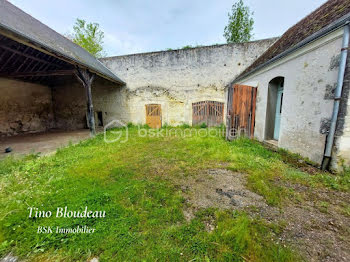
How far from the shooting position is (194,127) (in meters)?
8.41

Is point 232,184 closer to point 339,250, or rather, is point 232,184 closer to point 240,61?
point 339,250

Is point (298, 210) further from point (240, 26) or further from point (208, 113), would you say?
point (240, 26)

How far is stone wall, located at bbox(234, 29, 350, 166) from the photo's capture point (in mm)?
2572

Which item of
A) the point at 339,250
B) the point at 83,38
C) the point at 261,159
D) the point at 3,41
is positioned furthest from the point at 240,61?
the point at 83,38

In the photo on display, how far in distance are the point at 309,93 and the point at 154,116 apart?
747cm

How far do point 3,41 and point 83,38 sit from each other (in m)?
12.0

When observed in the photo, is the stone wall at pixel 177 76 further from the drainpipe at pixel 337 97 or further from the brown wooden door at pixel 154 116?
the drainpipe at pixel 337 97

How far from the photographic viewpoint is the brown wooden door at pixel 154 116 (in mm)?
8883

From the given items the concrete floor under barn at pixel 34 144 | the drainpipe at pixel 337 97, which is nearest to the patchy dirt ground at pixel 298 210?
the drainpipe at pixel 337 97

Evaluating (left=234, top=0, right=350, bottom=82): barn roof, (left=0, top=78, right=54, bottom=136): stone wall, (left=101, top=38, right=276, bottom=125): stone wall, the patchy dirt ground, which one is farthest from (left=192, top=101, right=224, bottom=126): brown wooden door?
(left=0, top=78, right=54, bottom=136): stone wall

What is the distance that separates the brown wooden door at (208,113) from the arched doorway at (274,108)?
3655 millimetres

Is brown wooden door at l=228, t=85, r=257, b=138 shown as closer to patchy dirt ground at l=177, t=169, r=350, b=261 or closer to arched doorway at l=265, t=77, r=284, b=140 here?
arched doorway at l=265, t=77, r=284, b=140

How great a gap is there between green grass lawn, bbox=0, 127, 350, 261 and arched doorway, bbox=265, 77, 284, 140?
1381 mm

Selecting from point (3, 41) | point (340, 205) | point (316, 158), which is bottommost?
point (340, 205)
